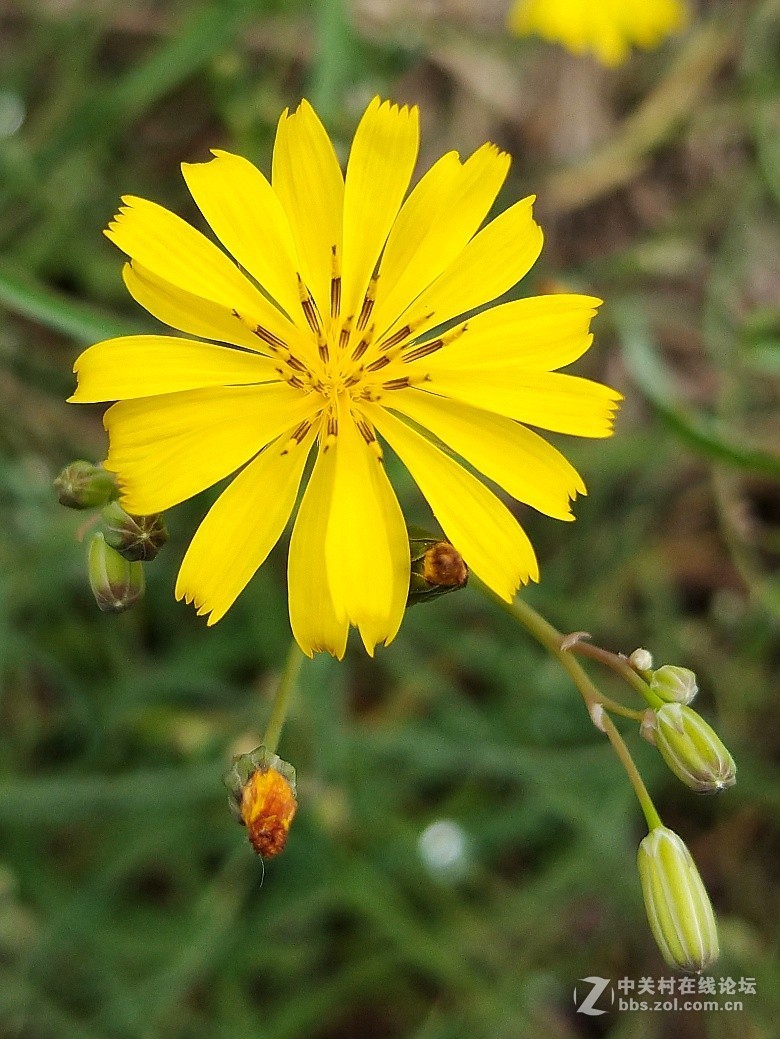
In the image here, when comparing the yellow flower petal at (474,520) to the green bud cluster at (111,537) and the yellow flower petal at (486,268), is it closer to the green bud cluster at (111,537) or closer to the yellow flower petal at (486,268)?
the yellow flower petal at (486,268)

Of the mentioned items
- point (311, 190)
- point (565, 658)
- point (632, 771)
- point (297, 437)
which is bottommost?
Result: point (632, 771)

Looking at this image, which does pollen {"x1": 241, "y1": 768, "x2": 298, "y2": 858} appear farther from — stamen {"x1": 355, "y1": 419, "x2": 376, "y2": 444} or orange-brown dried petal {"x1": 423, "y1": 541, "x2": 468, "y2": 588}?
stamen {"x1": 355, "y1": 419, "x2": 376, "y2": 444}

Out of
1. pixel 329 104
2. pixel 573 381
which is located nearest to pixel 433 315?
pixel 573 381

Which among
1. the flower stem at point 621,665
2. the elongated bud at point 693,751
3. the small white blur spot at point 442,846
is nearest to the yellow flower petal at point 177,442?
the flower stem at point 621,665

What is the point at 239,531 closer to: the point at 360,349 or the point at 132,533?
the point at 132,533

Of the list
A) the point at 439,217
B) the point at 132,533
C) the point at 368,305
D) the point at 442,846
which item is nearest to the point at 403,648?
the point at 442,846

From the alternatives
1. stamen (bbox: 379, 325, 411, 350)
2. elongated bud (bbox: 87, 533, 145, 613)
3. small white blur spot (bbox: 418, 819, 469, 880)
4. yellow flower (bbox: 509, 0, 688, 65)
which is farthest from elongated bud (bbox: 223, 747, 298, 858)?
yellow flower (bbox: 509, 0, 688, 65)

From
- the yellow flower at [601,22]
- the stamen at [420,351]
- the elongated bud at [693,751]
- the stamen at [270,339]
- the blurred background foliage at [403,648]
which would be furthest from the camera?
the yellow flower at [601,22]

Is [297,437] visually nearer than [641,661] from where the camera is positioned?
No
